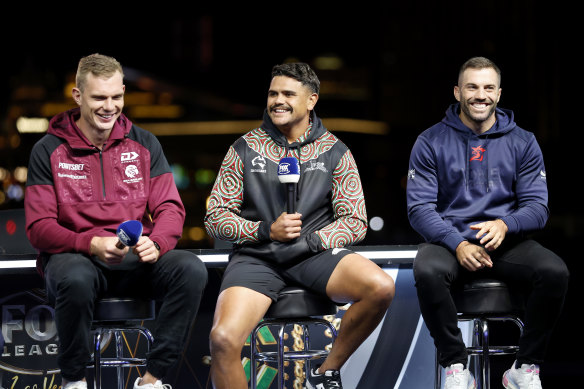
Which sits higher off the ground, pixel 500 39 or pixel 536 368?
pixel 500 39

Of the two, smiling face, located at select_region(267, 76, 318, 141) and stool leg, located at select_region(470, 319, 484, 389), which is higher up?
smiling face, located at select_region(267, 76, 318, 141)

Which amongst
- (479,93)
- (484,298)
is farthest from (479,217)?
(479,93)

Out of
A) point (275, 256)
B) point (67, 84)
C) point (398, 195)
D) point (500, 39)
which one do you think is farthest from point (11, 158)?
point (275, 256)

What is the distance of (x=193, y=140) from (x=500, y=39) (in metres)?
6.69

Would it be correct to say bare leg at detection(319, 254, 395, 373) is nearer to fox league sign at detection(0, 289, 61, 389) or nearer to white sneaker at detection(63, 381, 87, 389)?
white sneaker at detection(63, 381, 87, 389)

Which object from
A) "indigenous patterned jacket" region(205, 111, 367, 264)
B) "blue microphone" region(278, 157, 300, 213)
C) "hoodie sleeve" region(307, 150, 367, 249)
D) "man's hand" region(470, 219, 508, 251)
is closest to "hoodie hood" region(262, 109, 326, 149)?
"indigenous patterned jacket" region(205, 111, 367, 264)

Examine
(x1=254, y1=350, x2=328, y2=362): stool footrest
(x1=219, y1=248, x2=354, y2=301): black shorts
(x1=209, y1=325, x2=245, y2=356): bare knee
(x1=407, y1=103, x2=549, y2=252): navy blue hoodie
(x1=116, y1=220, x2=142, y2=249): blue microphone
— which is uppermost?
(x1=407, y1=103, x2=549, y2=252): navy blue hoodie

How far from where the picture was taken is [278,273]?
3.36 m

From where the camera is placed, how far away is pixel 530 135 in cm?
364

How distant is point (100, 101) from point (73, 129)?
0.55 ft

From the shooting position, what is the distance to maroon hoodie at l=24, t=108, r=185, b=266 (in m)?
3.19

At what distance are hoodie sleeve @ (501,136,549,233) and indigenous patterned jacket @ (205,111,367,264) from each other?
25.0 inches

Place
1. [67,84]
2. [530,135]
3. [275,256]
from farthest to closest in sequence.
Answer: [67,84]
[530,135]
[275,256]

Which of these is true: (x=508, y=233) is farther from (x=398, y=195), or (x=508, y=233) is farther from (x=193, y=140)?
(x=398, y=195)
